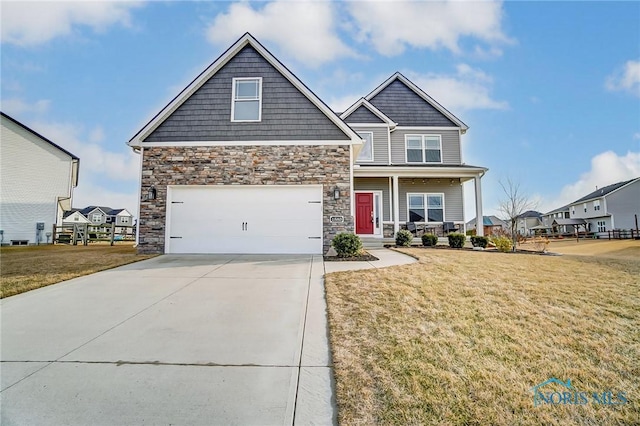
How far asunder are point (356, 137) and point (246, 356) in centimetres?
862

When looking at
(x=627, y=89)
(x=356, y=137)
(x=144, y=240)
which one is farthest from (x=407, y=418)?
(x=627, y=89)

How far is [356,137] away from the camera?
1044cm

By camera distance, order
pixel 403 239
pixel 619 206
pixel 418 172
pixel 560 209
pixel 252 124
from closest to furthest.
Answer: pixel 252 124 < pixel 403 239 < pixel 418 172 < pixel 619 206 < pixel 560 209

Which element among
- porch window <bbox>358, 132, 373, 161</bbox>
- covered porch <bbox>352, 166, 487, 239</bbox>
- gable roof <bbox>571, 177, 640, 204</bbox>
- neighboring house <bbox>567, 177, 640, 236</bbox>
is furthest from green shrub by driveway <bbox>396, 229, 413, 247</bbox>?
gable roof <bbox>571, 177, 640, 204</bbox>

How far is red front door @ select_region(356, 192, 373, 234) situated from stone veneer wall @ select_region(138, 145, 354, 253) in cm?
495

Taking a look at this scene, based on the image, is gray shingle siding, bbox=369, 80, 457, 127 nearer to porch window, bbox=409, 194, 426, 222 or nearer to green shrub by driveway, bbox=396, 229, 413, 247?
porch window, bbox=409, 194, 426, 222

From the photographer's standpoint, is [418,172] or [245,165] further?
[418,172]

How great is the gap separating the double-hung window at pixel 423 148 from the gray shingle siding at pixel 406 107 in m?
0.84

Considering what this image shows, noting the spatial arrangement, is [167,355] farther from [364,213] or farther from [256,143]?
[364,213]

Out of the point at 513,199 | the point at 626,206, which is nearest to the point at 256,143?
the point at 513,199

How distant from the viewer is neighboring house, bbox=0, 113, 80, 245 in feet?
60.1

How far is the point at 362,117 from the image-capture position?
16547 millimetres

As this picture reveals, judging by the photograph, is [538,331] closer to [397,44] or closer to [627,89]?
[397,44]

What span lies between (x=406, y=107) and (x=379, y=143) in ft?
9.81
